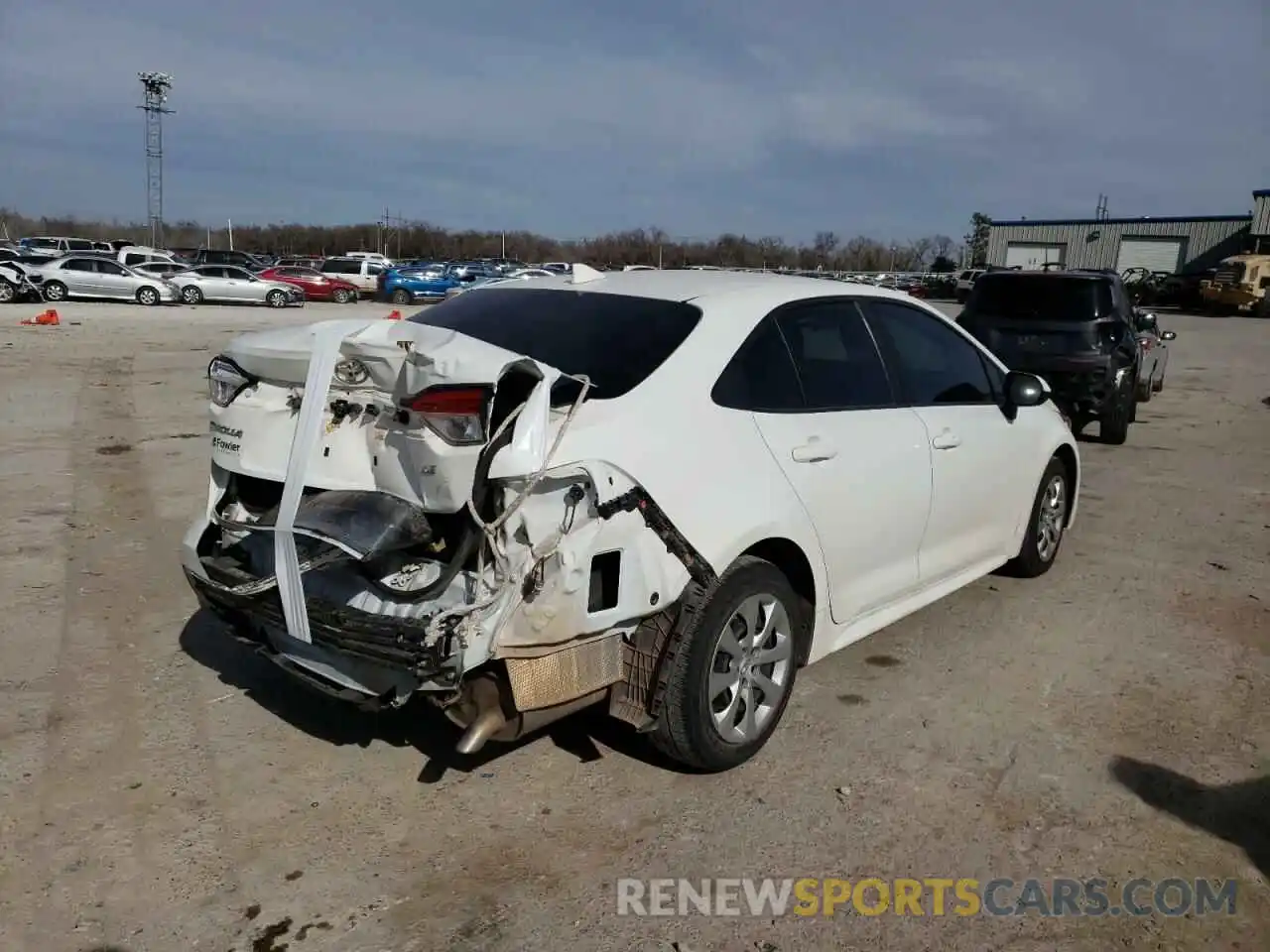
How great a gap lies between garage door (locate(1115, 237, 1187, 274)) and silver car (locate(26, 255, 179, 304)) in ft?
174

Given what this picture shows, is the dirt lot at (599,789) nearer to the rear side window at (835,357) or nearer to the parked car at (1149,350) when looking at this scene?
the rear side window at (835,357)

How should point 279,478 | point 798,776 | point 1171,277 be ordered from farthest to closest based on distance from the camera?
1. point 1171,277
2. point 798,776
3. point 279,478

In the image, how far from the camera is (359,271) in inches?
1607

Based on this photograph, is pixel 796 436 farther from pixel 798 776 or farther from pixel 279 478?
pixel 279 478

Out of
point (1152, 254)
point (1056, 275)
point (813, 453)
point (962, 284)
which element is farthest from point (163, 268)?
point (1152, 254)

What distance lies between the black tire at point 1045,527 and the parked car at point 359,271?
123 feet

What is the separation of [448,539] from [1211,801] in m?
2.78

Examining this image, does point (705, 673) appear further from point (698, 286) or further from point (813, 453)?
point (698, 286)

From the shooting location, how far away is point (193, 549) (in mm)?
3572

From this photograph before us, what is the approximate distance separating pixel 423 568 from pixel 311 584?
37cm

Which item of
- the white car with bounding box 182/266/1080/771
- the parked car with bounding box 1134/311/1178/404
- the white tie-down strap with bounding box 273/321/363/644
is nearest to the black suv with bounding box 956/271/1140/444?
the parked car with bounding box 1134/311/1178/404

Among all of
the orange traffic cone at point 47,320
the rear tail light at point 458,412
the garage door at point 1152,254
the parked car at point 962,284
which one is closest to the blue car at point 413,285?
the orange traffic cone at point 47,320

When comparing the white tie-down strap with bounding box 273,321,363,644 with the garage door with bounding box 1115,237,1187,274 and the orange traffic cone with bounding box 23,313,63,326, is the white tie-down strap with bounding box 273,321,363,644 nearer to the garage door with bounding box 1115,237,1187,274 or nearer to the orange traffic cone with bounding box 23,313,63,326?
the orange traffic cone with bounding box 23,313,63,326

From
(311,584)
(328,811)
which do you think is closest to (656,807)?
(328,811)
